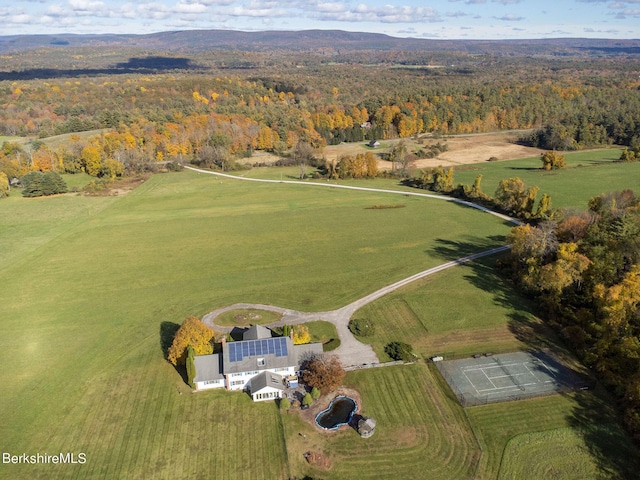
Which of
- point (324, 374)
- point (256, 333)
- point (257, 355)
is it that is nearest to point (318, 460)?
point (324, 374)

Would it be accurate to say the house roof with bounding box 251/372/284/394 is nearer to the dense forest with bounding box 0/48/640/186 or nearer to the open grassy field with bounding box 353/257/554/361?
the open grassy field with bounding box 353/257/554/361

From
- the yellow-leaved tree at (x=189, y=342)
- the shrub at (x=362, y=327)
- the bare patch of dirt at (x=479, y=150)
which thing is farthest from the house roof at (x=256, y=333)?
the bare patch of dirt at (x=479, y=150)

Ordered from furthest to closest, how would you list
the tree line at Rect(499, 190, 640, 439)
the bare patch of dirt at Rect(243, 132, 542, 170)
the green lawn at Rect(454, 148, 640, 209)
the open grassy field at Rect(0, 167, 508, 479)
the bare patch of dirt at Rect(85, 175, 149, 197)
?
the bare patch of dirt at Rect(243, 132, 542, 170)
the bare patch of dirt at Rect(85, 175, 149, 197)
the green lawn at Rect(454, 148, 640, 209)
the tree line at Rect(499, 190, 640, 439)
the open grassy field at Rect(0, 167, 508, 479)

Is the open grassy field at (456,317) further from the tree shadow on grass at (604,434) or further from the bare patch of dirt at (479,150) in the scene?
the bare patch of dirt at (479,150)

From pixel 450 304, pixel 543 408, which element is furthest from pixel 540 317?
pixel 543 408

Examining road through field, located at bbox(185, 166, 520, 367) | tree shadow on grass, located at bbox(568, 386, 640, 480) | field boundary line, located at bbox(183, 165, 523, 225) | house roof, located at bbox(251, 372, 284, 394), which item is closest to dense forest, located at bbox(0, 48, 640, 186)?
field boundary line, located at bbox(183, 165, 523, 225)

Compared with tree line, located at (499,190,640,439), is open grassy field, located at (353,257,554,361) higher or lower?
lower

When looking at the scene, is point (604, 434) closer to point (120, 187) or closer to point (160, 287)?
point (160, 287)
